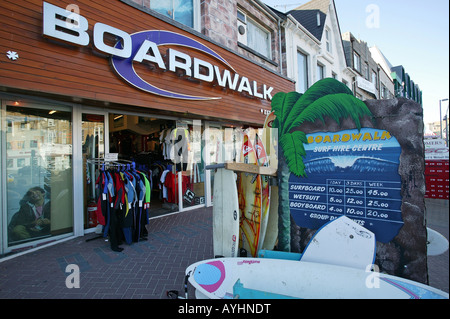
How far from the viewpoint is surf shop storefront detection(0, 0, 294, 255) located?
380cm

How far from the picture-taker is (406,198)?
2.25 m

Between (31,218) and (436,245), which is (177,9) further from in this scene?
(436,245)

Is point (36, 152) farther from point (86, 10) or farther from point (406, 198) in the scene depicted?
point (406, 198)

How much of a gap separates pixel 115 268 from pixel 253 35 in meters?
9.58

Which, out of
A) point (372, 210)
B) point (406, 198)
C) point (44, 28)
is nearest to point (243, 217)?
point (372, 210)

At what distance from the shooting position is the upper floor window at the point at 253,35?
28.3 ft

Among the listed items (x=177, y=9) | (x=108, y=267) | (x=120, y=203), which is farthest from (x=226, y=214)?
(x=177, y=9)

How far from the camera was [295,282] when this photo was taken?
2.26 meters

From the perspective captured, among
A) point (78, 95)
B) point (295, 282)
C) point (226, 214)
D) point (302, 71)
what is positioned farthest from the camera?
point (302, 71)

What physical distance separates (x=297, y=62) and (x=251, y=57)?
4228mm

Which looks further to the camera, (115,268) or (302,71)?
(302,71)

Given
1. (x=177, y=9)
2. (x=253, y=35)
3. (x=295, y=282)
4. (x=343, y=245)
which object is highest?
(x=253, y=35)

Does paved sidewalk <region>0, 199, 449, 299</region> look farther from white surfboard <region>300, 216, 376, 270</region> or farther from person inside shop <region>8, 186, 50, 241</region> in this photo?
white surfboard <region>300, 216, 376, 270</region>

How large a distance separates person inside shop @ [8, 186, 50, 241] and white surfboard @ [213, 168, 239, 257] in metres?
3.86
